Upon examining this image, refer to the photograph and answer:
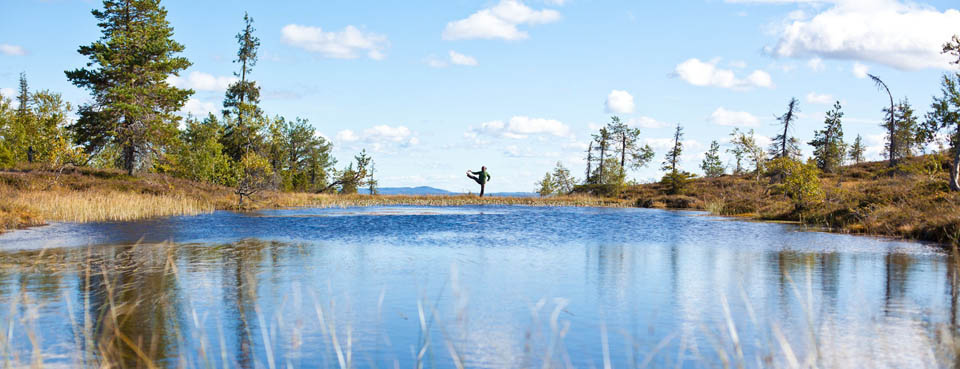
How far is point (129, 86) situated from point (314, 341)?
44.8m

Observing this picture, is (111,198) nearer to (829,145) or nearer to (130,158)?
(130,158)

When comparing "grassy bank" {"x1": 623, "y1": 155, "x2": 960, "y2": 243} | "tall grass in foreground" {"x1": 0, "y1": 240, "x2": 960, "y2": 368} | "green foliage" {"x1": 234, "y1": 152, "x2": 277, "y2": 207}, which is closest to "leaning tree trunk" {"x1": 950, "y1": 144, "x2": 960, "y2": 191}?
"grassy bank" {"x1": 623, "y1": 155, "x2": 960, "y2": 243}

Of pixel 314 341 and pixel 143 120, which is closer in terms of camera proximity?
pixel 314 341

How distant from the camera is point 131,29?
160ft

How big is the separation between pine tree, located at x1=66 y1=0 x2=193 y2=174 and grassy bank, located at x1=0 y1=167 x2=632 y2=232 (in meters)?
2.86

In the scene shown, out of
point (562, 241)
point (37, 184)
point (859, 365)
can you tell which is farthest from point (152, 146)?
point (859, 365)

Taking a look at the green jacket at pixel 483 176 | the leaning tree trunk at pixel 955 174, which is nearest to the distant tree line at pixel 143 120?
the green jacket at pixel 483 176

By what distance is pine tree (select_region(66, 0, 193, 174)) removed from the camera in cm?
4584

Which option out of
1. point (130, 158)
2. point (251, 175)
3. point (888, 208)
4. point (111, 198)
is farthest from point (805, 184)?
point (130, 158)

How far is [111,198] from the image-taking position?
110ft

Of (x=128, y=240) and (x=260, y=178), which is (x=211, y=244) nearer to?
(x=128, y=240)

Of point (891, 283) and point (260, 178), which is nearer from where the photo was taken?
point (891, 283)

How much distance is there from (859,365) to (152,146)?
51.1 meters

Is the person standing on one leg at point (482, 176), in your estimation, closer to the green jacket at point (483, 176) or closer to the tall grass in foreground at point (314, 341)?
the green jacket at point (483, 176)
